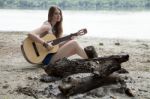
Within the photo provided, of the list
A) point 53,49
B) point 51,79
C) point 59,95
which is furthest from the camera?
point 53,49

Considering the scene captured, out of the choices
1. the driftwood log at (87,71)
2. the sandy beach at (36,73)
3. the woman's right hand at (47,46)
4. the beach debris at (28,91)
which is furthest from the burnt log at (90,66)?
the woman's right hand at (47,46)

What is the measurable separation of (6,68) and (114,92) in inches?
89.8

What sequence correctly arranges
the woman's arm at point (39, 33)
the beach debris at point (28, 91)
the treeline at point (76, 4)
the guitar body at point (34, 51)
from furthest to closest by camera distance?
the treeline at point (76, 4) → the guitar body at point (34, 51) → the woman's arm at point (39, 33) → the beach debris at point (28, 91)

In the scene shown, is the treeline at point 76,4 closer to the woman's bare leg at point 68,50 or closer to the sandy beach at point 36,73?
the sandy beach at point 36,73

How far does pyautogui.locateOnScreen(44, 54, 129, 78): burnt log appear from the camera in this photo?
5.54 meters

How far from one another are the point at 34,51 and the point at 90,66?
1396mm

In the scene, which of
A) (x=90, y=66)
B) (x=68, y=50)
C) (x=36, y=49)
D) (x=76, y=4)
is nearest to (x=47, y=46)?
(x=36, y=49)

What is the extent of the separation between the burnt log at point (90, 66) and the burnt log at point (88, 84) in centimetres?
9

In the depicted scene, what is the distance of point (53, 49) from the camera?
23.0 ft

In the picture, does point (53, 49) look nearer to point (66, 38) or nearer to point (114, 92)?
point (66, 38)

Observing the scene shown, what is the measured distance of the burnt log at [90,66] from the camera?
5.54 m

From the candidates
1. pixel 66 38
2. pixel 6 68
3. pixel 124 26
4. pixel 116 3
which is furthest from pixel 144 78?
pixel 116 3

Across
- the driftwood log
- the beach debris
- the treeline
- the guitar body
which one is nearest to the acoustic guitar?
the guitar body

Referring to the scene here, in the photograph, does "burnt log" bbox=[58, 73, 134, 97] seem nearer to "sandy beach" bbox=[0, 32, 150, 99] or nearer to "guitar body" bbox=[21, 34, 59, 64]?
"sandy beach" bbox=[0, 32, 150, 99]
